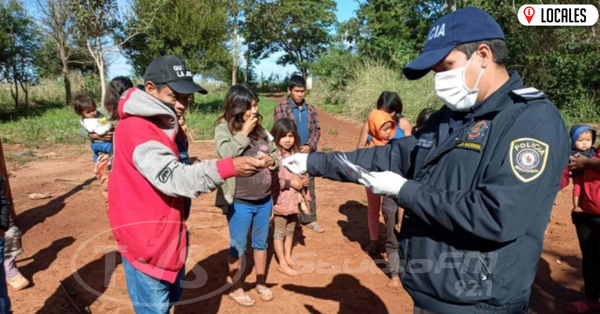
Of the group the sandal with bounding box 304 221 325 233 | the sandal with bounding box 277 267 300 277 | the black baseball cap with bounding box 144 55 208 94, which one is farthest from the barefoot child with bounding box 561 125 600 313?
the black baseball cap with bounding box 144 55 208 94

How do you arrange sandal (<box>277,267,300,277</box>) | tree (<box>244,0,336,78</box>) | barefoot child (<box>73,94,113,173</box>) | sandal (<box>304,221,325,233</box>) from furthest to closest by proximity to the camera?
tree (<box>244,0,336,78</box>)
sandal (<box>304,221,325,233</box>)
barefoot child (<box>73,94,113,173</box>)
sandal (<box>277,267,300,277</box>)

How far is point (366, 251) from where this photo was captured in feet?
15.6

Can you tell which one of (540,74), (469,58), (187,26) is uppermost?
(187,26)

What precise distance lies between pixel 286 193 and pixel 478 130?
8.67ft

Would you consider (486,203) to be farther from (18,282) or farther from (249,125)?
(18,282)

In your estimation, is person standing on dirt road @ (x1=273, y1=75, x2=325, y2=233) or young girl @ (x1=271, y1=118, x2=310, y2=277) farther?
person standing on dirt road @ (x1=273, y1=75, x2=325, y2=233)

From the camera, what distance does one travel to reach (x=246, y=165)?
221 cm

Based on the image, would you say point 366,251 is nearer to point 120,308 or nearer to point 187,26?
point 120,308

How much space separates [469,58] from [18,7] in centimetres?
2621

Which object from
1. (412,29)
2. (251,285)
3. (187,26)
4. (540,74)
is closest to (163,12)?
(187,26)

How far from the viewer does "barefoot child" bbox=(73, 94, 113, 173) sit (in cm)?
448

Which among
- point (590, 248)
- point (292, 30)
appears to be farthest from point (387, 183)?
point (292, 30)

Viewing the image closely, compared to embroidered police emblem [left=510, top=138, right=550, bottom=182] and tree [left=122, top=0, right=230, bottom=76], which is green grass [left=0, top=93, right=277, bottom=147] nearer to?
tree [left=122, top=0, right=230, bottom=76]

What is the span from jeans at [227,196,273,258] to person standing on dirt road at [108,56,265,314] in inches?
42.7
